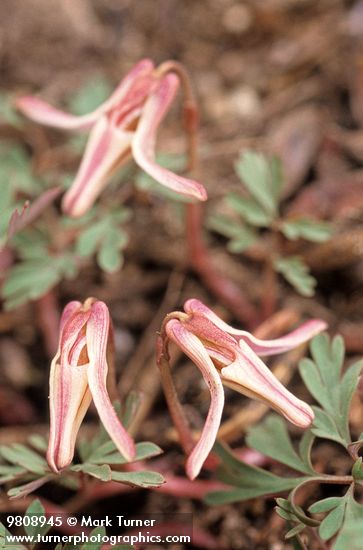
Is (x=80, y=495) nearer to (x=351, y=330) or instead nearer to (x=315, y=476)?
(x=315, y=476)

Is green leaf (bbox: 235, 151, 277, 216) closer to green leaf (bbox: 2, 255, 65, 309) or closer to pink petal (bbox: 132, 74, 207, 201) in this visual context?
pink petal (bbox: 132, 74, 207, 201)

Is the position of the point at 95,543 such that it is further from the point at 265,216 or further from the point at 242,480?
the point at 265,216

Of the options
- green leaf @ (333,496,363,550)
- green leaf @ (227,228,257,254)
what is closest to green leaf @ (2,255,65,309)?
green leaf @ (227,228,257,254)

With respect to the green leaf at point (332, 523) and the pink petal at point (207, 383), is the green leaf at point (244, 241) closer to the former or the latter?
the pink petal at point (207, 383)

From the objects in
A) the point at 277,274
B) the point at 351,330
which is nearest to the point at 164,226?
the point at 277,274

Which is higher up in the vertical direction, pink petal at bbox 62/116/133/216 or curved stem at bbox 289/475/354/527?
pink petal at bbox 62/116/133/216

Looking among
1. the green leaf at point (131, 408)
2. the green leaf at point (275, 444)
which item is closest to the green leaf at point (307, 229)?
the green leaf at point (275, 444)

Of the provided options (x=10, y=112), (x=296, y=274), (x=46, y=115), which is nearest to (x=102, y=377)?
(x=296, y=274)
